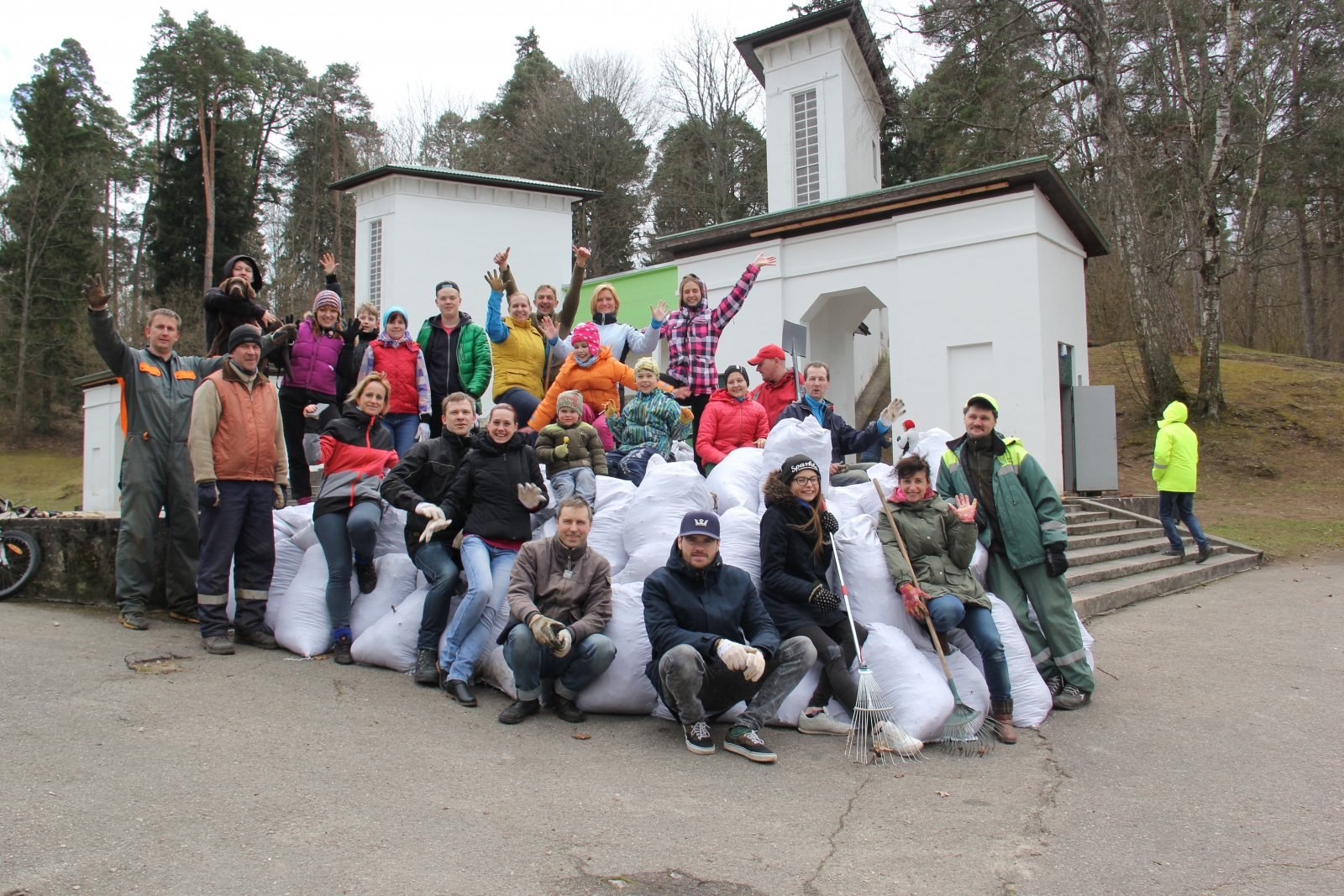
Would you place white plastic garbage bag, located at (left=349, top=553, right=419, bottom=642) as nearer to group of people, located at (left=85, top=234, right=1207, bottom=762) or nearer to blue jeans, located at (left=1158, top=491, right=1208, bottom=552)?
group of people, located at (left=85, top=234, right=1207, bottom=762)

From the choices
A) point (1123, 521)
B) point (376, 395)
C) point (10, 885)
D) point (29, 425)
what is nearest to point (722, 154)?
point (1123, 521)

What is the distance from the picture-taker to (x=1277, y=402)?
1630 centimetres

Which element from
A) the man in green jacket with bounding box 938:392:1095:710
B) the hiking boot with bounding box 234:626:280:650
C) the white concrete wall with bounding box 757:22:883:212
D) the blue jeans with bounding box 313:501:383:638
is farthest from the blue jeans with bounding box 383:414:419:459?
the white concrete wall with bounding box 757:22:883:212

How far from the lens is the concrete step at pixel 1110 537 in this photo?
9312 millimetres

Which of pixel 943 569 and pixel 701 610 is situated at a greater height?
pixel 943 569

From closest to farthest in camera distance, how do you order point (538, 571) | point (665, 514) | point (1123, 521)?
point (538, 571), point (665, 514), point (1123, 521)

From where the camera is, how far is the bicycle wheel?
595cm

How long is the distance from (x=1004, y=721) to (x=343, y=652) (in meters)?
3.65

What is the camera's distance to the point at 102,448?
19.5 metres

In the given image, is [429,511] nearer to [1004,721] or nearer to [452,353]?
[452,353]

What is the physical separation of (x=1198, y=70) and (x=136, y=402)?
1840 centimetres

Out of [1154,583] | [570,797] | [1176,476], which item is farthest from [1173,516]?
[570,797]

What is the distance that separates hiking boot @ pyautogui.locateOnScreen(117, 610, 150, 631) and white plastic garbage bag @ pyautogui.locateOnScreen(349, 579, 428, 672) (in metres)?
1.40

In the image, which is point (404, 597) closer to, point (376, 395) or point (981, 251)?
point (376, 395)
